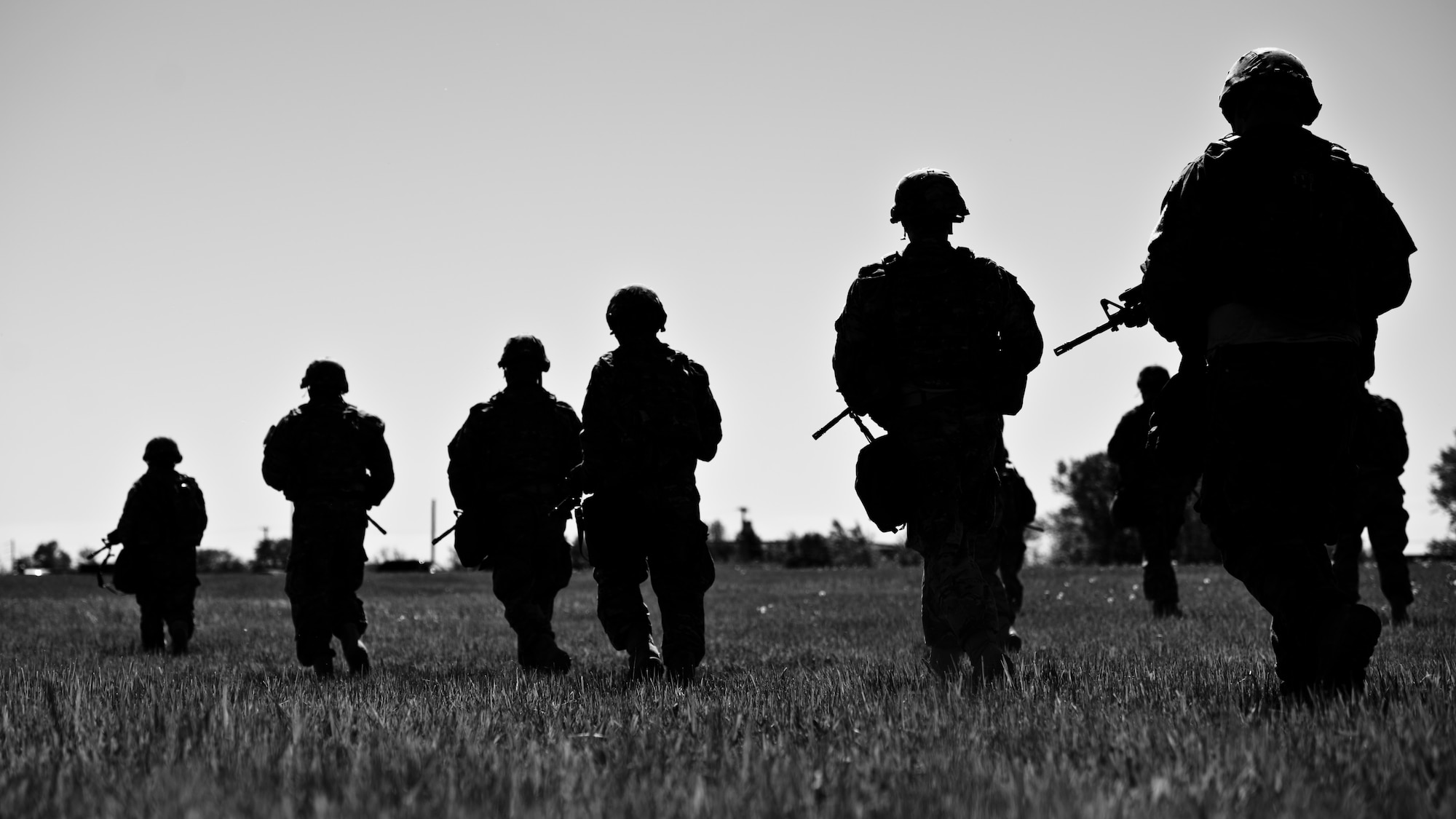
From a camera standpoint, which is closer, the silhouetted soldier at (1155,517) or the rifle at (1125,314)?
the rifle at (1125,314)

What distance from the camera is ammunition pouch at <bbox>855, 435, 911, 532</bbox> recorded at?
6676 mm

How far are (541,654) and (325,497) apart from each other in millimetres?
2343

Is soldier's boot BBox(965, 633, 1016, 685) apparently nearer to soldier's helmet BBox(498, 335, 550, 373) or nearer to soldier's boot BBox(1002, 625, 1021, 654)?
soldier's boot BBox(1002, 625, 1021, 654)

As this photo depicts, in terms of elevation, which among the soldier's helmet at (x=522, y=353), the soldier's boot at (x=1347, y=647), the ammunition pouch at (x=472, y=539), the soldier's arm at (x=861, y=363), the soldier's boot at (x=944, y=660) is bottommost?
the soldier's boot at (x=944, y=660)

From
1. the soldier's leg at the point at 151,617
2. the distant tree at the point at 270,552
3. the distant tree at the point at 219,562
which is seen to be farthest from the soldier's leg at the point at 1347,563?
the distant tree at the point at 270,552

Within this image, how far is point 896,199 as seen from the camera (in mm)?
7164

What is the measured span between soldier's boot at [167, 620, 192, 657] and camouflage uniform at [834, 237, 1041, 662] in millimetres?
9657

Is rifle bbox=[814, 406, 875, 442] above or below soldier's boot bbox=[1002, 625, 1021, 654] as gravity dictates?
above

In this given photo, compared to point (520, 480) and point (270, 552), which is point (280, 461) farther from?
point (270, 552)

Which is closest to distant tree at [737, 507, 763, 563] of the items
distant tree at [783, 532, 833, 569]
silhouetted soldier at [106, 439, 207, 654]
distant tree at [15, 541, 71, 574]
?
distant tree at [783, 532, 833, 569]

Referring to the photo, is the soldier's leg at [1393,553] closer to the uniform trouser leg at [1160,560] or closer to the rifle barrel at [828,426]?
the uniform trouser leg at [1160,560]

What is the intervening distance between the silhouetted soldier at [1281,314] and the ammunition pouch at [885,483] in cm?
168

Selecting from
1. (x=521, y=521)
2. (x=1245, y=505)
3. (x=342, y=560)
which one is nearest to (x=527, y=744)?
(x=1245, y=505)

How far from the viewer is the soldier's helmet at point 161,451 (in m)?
14.6
